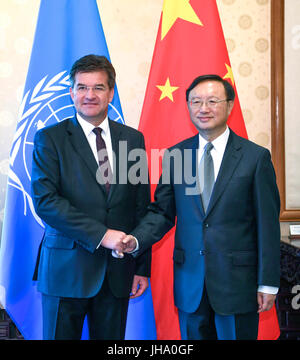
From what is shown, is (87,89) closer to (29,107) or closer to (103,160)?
(103,160)

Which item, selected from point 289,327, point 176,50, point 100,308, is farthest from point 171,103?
point 289,327

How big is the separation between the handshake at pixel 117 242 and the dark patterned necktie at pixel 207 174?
13.8 inches

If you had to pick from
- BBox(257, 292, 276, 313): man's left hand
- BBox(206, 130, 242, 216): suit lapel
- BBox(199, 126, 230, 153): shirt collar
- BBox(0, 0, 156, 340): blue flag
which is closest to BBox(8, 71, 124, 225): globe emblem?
BBox(0, 0, 156, 340): blue flag

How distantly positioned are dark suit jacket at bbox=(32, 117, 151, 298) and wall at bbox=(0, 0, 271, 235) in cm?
104

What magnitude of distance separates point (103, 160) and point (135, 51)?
49.7 inches

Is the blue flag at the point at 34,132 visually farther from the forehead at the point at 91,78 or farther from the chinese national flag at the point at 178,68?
the forehead at the point at 91,78

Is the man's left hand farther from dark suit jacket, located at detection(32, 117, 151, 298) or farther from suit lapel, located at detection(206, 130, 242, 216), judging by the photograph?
dark suit jacket, located at detection(32, 117, 151, 298)

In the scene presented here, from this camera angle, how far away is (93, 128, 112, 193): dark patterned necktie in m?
1.55

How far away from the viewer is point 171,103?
213 centimetres

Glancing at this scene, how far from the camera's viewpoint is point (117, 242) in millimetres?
1443

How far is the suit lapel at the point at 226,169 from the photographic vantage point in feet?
4.79
